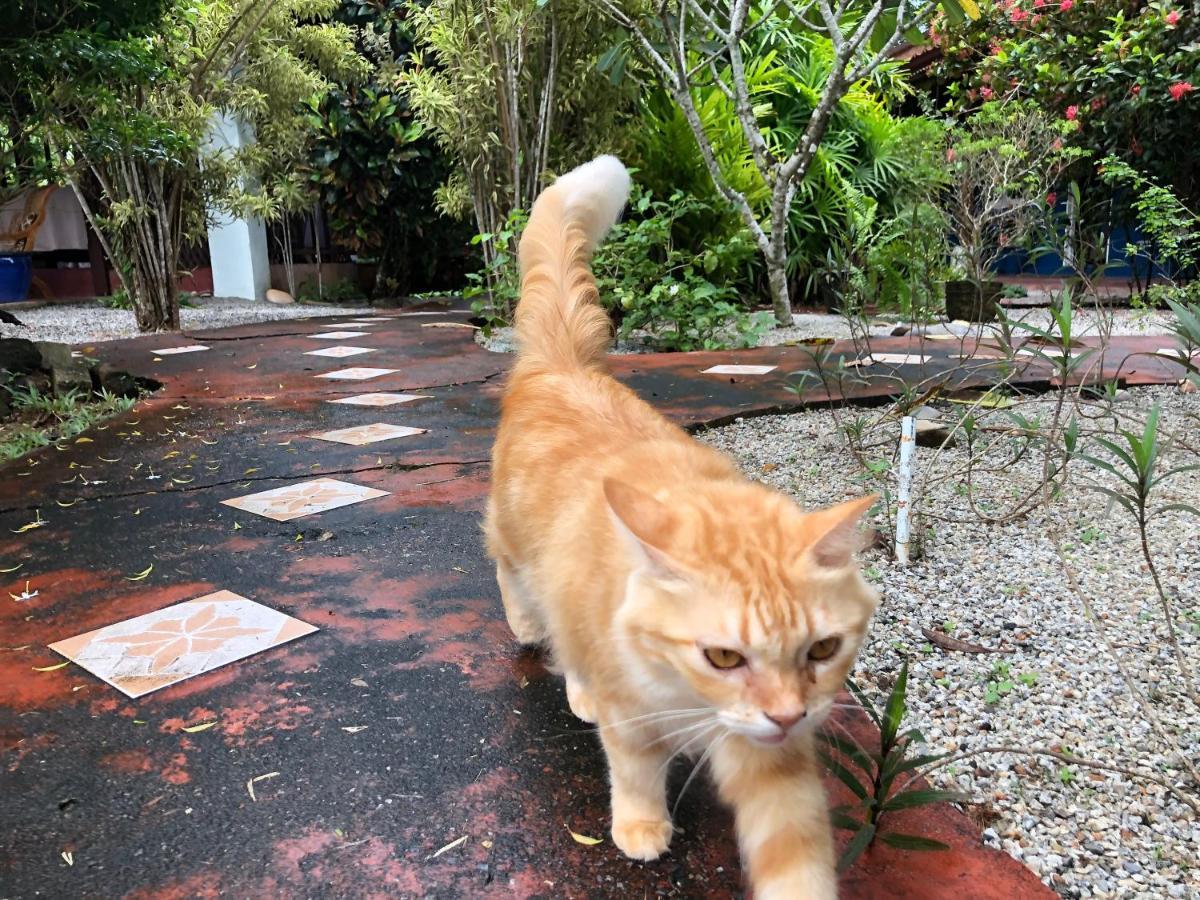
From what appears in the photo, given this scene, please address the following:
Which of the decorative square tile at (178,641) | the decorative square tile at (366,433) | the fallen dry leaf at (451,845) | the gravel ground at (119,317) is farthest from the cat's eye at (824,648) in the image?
the gravel ground at (119,317)

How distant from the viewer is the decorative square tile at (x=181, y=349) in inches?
225

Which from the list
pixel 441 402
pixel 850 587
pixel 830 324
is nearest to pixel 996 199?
pixel 830 324

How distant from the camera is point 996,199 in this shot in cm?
765

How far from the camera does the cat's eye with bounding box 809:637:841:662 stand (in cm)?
110

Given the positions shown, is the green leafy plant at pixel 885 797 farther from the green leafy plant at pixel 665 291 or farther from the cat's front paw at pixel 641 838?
the green leafy plant at pixel 665 291

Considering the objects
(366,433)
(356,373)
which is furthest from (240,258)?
(366,433)

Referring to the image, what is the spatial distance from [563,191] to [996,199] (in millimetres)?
6991

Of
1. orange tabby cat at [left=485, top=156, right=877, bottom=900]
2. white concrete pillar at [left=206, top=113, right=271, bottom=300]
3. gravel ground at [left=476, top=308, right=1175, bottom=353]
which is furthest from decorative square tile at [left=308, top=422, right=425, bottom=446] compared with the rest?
white concrete pillar at [left=206, top=113, right=271, bottom=300]

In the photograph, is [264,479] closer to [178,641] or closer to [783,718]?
[178,641]

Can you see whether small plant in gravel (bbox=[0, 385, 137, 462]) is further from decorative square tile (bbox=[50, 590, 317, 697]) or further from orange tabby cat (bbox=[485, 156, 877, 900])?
orange tabby cat (bbox=[485, 156, 877, 900])

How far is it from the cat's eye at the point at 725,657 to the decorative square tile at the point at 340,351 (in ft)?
16.8

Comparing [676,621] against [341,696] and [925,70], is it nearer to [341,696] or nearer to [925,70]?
[341,696]

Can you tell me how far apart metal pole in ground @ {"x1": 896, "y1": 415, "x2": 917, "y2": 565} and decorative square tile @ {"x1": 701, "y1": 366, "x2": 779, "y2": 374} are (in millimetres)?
2613

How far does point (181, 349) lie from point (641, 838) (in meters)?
5.80
